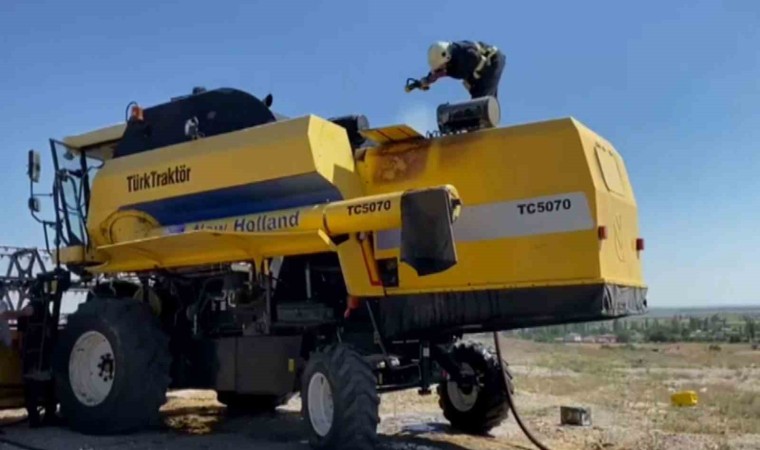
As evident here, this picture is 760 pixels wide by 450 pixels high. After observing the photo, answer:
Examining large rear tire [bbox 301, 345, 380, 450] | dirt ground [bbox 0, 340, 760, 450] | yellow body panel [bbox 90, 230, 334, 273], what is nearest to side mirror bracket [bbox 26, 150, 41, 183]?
yellow body panel [bbox 90, 230, 334, 273]

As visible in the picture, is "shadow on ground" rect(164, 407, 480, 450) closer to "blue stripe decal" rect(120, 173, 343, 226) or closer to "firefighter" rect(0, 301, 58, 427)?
"firefighter" rect(0, 301, 58, 427)

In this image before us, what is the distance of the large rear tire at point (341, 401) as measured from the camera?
25.1 feet

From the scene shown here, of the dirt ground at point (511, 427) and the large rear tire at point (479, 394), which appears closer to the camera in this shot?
the dirt ground at point (511, 427)

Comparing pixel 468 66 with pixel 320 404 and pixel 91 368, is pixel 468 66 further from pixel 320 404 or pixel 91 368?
pixel 91 368

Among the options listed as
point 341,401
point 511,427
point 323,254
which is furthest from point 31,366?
point 511,427

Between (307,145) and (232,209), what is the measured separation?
1.36 metres

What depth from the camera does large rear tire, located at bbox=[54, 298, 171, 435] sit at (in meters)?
9.71

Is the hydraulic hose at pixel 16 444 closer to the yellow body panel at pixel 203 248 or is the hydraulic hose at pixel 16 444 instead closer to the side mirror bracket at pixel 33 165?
the yellow body panel at pixel 203 248

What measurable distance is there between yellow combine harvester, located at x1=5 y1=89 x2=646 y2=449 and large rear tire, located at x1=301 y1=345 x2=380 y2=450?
0.06ft

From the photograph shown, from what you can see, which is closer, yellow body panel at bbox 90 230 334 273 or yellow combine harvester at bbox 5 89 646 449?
yellow combine harvester at bbox 5 89 646 449

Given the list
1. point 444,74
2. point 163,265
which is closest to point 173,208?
point 163,265

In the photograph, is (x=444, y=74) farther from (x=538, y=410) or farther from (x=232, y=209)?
(x=538, y=410)

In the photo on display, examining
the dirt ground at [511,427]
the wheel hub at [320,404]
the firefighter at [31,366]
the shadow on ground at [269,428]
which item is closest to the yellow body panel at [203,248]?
the firefighter at [31,366]

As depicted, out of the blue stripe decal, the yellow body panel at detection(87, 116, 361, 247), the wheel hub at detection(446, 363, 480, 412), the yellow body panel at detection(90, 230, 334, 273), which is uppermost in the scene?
the yellow body panel at detection(87, 116, 361, 247)
